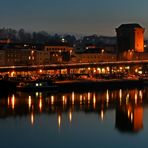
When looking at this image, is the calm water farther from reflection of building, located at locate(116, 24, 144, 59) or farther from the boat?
reflection of building, located at locate(116, 24, 144, 59)

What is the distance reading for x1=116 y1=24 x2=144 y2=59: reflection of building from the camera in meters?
27.8

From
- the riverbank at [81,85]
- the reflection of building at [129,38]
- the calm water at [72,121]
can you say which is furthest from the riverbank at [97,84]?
the reflection of building at [129,38]

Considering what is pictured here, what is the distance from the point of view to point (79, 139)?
7688 mm

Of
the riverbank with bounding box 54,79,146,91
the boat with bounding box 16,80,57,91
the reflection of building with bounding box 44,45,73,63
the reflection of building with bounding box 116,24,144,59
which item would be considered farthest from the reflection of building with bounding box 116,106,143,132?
the reflection of building with bounding box 116,24,144,59

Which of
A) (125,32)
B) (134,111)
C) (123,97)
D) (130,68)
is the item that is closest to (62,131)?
(134,111)

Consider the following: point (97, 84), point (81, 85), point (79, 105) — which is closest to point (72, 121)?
point (79, 105)

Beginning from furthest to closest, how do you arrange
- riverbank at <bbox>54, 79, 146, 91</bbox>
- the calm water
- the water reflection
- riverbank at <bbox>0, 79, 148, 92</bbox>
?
riverbank at <bbox>54, 79, 146, 91</bbox>
riverbank at <bbox>0, 79, 148, 92</bbox>
the water reflection
the calm water

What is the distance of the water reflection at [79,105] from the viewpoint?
936 centimetres

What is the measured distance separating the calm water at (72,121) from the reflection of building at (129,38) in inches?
588

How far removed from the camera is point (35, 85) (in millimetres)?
14750

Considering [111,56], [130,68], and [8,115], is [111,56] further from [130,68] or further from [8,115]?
[8,115]

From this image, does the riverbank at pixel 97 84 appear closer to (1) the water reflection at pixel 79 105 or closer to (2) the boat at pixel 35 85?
(2) the boat at pixel 35 85

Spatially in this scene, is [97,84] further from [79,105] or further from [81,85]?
[79,105]

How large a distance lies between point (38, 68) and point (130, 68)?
584 centimetres
